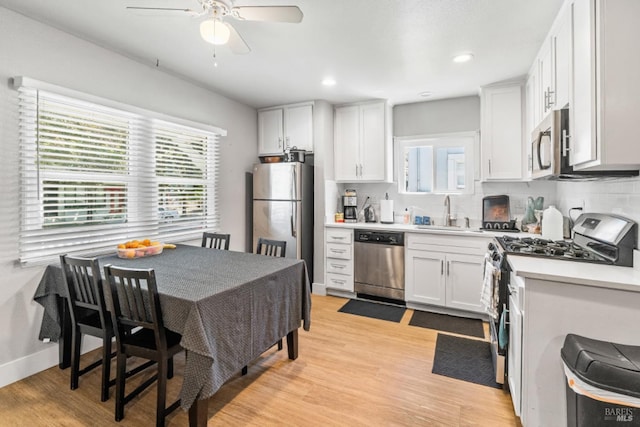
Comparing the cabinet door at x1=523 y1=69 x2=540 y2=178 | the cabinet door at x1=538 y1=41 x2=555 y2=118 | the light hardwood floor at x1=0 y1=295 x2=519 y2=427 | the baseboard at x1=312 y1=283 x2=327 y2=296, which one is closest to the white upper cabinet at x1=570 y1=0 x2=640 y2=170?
the cabinet door at x1=538 y1=41 x2=555 y2=118

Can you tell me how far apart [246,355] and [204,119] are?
2757mm

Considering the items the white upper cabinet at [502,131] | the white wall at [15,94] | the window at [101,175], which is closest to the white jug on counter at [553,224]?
the white upper cabinet at [502,131]

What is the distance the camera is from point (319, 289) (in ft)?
13.8

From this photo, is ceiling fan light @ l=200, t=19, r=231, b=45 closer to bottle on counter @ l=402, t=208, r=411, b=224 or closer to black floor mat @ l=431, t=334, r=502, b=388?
black floor mat @ l=431, t=334, r=502, b=388

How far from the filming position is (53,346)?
2416 millimetres

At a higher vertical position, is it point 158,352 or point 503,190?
point 503,190

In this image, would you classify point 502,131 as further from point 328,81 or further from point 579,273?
point 579,273

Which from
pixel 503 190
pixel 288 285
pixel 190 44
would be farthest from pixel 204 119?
pixel 503 190

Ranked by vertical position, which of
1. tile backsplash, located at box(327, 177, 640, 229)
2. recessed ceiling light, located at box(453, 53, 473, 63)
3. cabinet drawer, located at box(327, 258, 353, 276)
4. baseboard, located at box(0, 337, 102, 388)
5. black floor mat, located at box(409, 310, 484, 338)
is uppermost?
recessed ceiling light, located at box(453, 53, 473, 63)

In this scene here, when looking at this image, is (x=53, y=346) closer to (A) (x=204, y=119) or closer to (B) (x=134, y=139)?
(B) (x=134, y=139)

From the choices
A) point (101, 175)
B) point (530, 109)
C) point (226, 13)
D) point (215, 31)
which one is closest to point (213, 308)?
point (215, 31)

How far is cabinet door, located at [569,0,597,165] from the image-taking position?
1530mm

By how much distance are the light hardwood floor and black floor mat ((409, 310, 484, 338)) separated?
56 centimetres

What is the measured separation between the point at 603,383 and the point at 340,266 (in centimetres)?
297
